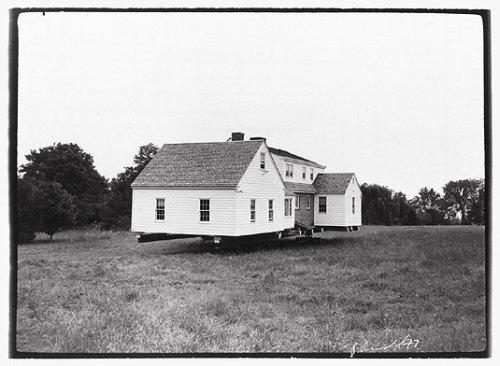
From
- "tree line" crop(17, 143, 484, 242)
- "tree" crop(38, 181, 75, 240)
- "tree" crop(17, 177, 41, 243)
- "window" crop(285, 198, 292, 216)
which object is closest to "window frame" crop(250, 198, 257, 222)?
"window" crop(285, 198, 292, 216)

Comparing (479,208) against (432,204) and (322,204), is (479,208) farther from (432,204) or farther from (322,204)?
(322,204)

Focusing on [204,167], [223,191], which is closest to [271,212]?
[223,191]

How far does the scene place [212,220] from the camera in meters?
14.0

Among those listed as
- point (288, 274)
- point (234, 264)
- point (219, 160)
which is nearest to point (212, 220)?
point (219, 160)

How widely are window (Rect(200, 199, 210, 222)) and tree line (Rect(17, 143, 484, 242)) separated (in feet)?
14.2

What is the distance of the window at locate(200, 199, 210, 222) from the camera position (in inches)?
555

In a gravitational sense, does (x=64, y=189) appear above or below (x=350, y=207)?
above

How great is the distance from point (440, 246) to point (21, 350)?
7.76 meters

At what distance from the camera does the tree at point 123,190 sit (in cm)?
896

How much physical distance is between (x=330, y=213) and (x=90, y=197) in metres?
11.7

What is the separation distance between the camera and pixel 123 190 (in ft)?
31.9

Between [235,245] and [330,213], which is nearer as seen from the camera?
[235,245]

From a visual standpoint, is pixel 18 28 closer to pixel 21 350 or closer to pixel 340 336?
pixel 21 350
